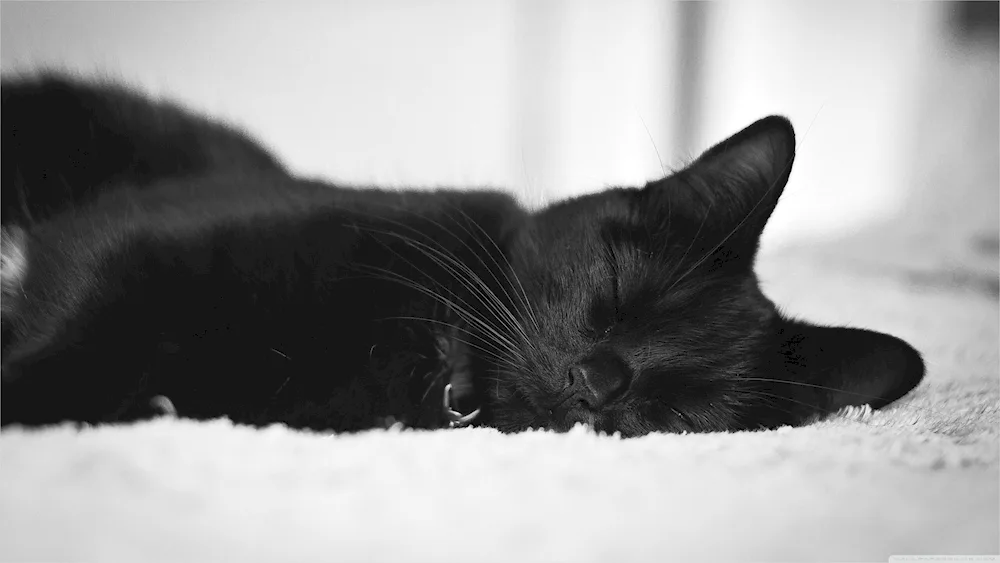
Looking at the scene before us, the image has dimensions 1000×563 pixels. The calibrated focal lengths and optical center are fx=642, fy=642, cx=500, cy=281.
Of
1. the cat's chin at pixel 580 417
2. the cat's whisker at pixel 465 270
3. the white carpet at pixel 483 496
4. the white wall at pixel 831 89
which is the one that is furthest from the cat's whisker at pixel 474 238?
the white wall at pixel 831 89

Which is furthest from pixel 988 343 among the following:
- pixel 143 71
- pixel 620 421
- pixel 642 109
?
pixel 143 71

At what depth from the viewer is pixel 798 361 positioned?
31.7 inches

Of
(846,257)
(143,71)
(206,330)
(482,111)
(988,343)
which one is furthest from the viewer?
(482,111)

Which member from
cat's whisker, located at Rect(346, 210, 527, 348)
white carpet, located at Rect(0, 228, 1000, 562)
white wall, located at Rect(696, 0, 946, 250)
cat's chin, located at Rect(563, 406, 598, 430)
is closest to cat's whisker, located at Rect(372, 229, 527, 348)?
cat's whisker, located at Rect(346, 210, 527, 348)

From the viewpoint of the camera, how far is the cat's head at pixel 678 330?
739mm

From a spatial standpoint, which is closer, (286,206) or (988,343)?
(286,206)

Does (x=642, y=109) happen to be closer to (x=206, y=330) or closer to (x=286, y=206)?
(x=286, y=206)

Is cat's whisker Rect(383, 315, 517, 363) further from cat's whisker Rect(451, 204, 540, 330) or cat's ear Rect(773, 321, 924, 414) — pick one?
cat's ear Rect(773, 321, 924, 414)

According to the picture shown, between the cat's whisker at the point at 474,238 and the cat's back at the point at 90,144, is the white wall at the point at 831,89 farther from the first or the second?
the cat's back at the point at 90,144

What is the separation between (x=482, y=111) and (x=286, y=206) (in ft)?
3.97

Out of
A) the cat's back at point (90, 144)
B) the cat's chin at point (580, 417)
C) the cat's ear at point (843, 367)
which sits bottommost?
the cat's chin at point (580, 417)

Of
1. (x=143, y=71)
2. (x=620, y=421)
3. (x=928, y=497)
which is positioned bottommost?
(x=620, y=421)

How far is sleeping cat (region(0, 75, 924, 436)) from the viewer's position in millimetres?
694

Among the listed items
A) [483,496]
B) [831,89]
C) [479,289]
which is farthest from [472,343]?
[831,89]
